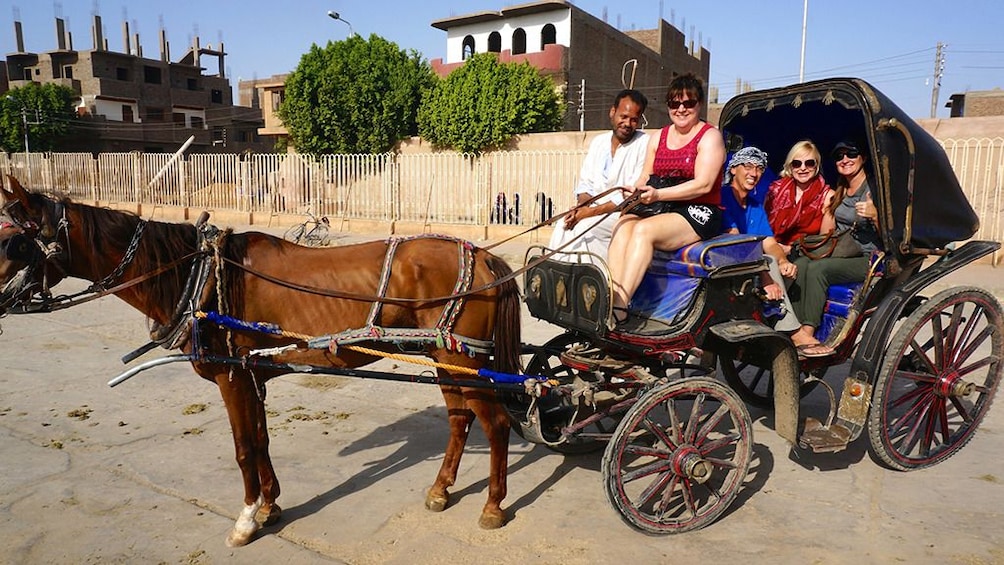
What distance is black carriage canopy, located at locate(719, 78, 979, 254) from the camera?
11.9 feet

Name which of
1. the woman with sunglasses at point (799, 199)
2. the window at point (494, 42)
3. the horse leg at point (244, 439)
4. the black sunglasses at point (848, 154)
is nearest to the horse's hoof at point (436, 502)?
the horse leg at point (244, 439)

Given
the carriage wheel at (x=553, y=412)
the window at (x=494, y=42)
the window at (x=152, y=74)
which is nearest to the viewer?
the carriage wheel at (x=553, y=412)

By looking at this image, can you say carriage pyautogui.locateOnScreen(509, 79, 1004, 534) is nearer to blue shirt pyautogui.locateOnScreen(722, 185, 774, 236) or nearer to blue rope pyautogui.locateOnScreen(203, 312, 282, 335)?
blue shirt pyautogui.locateOnScreen(722, 185, 774, 236)

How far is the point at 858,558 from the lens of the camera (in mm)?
3014

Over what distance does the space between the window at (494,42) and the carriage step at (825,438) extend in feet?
108

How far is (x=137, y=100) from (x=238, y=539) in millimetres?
54048

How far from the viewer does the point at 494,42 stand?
3406cm

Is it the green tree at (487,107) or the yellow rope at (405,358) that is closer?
the yellow rope at (405,358)

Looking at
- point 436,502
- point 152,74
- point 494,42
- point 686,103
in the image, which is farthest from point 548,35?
point 152,74

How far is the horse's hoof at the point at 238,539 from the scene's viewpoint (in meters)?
3.19

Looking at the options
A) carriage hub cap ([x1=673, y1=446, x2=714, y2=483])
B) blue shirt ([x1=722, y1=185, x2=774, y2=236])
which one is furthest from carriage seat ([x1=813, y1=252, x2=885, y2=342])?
carriage hub cap ([x1=673, y1=446, x2=714, y2=483])

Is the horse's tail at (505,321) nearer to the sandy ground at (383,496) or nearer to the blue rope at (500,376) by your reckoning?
the blue rope at (500,376)

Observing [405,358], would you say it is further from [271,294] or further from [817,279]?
[817,279]

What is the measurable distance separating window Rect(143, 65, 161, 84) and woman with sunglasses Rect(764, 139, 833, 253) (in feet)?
183
